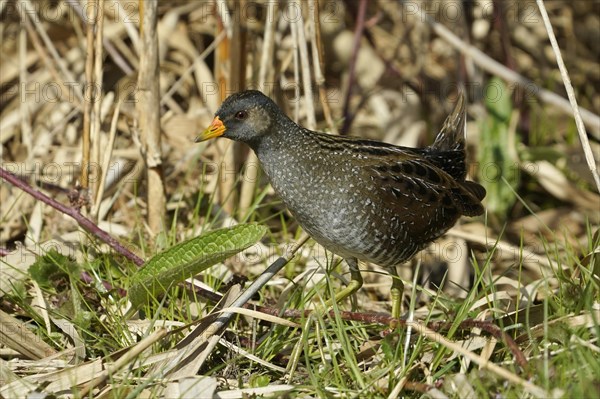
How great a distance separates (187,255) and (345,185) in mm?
662

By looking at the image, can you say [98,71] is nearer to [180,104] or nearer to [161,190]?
[161,190]

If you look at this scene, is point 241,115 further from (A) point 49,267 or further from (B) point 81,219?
(A) point 49,267

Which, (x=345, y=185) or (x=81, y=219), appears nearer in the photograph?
(x=345, y=185)

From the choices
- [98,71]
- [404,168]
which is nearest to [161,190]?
[98,71]

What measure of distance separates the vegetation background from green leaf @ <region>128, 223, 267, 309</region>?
183 millimetres

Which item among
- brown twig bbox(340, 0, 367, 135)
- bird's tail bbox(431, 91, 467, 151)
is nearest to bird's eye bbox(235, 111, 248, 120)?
bird's tail bbox(431, 91, 467, 151)

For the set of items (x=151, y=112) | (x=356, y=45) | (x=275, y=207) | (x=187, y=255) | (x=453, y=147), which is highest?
(x=356, y=45)

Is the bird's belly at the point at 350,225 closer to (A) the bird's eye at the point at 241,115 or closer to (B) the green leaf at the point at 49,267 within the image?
(A) the bird's eye at the point at 241,115

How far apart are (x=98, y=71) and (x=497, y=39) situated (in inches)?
137

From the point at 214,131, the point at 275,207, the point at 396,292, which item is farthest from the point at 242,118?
the point at 275,207

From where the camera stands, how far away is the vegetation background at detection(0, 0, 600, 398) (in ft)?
10.4

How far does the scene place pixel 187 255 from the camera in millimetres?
3402

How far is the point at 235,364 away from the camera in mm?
3402

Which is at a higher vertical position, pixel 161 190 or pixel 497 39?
pixel 497 39
